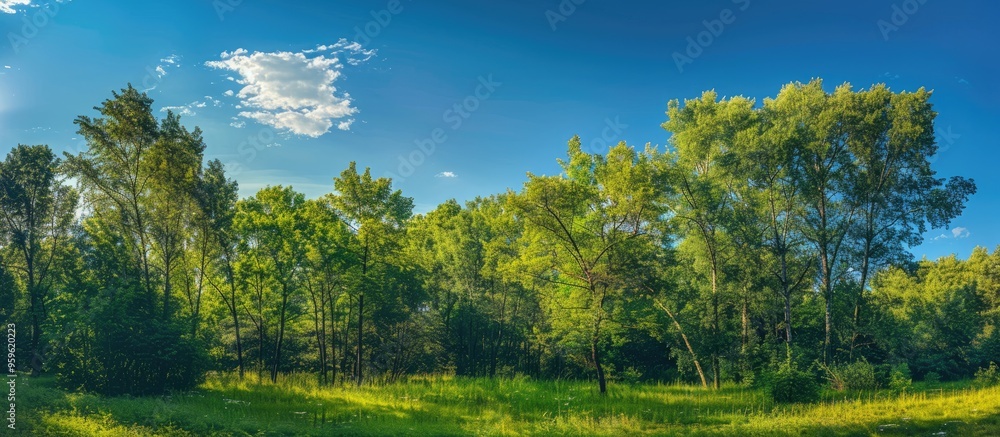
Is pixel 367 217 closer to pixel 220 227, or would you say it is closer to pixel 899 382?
pixel 220 227

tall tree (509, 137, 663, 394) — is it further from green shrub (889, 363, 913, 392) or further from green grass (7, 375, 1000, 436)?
green shrub (889, 363, 913, 392)

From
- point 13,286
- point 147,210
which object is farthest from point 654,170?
point 13,286

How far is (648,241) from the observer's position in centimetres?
2414

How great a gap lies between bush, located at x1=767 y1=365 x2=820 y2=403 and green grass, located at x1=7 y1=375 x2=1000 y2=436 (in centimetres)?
72

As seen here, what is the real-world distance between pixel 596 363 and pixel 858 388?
1256cm

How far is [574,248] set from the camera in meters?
24.0

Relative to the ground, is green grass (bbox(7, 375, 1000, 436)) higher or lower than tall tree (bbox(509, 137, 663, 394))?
lower

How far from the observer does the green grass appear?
14.3 m

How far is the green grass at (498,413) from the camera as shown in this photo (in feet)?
47.0

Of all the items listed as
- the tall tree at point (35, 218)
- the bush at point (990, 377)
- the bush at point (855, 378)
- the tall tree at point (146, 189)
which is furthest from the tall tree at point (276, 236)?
the bush at point (990, 377)

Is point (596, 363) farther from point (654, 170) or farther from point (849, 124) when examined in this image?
point (849, 124)

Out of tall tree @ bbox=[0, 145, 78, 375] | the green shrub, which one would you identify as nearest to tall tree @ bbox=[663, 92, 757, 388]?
the green shrub

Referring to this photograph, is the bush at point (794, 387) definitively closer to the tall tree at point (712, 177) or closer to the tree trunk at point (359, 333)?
the tall tree at point (712, 177)

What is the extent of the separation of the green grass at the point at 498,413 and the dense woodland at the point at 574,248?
3.23m
